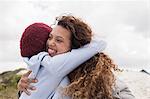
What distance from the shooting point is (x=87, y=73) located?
294cm

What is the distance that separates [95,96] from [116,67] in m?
0.25

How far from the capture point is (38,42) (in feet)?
10.0

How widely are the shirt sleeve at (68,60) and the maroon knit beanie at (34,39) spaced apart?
0.52ft

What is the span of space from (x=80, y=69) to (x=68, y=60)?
4.7 inches

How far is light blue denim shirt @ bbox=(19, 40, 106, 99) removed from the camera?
9.46 feet

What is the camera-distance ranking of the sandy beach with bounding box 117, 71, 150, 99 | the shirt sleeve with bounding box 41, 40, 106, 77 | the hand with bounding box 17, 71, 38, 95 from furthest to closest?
the sandy beach with bounding box 117, 71, 150, 99 → the hand with bounding box 17, 71, 38, 95 → the shirt sleeve with bounding box 41, 40, 106, 77

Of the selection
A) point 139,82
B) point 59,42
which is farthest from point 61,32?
point 139,82

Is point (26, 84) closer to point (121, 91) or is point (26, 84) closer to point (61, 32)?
point (61, 32)

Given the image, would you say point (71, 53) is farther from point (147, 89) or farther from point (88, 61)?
point (147, 89)

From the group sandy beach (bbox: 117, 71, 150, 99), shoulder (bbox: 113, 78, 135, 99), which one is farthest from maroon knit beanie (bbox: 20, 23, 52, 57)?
sandy beach (bbox: 117, 71, 150, 99)

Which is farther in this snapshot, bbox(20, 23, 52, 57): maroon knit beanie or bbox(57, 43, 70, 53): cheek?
bbox(20, 23, 52, 57): maroon knit beanie

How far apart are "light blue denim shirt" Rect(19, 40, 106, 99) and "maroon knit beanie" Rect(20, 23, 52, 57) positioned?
0.30ft

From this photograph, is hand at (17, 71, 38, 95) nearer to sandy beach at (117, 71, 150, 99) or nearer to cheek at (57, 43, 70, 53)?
cheek at (57, 43, 70, 53)

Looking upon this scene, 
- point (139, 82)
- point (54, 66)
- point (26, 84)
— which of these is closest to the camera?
point (54, 66)
